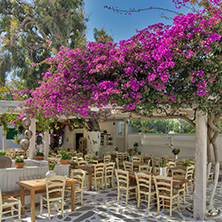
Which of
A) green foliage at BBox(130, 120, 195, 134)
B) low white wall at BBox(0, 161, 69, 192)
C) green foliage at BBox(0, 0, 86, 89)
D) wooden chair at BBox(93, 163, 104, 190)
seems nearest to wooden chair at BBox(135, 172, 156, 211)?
wooden chair at BBox(93, 163, 104, 190)

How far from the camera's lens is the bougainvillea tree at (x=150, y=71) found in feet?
14.7

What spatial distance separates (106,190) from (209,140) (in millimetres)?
4065

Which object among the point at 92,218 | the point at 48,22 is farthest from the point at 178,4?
the point at 48,22

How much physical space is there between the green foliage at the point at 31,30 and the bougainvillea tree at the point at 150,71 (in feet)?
28.7

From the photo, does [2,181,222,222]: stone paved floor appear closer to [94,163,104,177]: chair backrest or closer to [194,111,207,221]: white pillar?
[194,111,207,221]: white pillar

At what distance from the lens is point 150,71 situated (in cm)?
481

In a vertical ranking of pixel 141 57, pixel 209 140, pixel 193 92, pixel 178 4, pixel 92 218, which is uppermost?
pixel 178 4

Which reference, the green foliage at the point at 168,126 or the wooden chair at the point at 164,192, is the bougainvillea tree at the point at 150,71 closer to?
the wooden chair at the point at 164,192

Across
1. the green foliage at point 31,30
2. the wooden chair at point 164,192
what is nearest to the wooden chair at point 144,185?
the wooden chair at point 164,192

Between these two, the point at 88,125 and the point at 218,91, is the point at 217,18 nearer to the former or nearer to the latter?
the point at 218,91

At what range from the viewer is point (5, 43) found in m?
14.8

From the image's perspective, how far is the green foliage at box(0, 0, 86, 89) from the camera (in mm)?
14164

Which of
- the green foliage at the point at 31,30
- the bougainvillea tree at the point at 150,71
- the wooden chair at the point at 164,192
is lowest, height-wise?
the wooden chair at the point at 164,192

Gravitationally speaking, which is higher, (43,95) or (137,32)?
(137,32)
